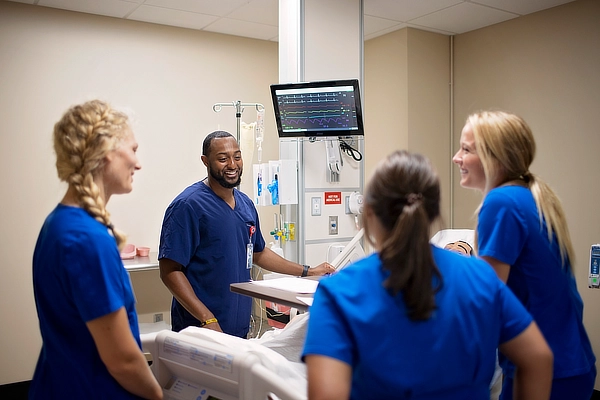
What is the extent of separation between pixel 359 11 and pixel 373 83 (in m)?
1.36

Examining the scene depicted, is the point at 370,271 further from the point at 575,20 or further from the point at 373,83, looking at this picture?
the point at 373,83

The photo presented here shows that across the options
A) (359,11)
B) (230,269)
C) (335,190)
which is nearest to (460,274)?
(230,269)

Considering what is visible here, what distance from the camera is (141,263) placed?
3.95 metres

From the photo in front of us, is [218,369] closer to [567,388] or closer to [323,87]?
[567,388]

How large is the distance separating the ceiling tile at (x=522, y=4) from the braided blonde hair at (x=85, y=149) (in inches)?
130

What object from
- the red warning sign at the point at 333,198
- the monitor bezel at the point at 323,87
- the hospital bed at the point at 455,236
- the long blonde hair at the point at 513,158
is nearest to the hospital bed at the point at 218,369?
the long blonde hair at the point at 513,158

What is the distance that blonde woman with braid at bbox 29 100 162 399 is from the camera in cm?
117

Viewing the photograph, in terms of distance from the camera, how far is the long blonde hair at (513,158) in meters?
1.41

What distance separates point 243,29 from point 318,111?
166 centimetres

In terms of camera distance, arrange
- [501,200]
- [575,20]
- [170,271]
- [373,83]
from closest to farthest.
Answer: [501,200]
[170,271]
[575,20]
[373,83]

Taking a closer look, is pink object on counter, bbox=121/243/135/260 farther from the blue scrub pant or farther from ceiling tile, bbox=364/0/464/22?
the blue scrub pant

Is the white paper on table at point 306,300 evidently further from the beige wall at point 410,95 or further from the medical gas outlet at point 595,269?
the beige wall at point 410,95

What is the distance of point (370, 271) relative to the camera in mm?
999

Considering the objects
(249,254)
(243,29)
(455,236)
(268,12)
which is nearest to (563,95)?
(455,236)
